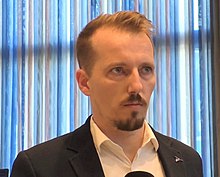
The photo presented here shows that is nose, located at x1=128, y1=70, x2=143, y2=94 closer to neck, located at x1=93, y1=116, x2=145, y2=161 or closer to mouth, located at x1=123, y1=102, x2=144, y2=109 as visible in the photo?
mouth, located at x1=123, y1=102, x2=144, y2=109

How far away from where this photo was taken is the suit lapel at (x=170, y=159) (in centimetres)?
150

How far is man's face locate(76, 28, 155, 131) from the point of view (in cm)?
135

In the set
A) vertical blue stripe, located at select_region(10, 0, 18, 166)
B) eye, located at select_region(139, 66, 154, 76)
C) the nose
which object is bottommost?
vertical blue stripe, located at select_region(10, 0, 18, 166)

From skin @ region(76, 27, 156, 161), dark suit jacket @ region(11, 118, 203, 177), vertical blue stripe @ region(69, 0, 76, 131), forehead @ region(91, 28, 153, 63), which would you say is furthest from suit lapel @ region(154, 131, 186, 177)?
vertical blue stripe @ region(69, 0, 76, 131)

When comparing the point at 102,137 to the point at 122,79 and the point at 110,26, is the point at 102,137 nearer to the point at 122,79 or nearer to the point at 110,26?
the point at 122,79

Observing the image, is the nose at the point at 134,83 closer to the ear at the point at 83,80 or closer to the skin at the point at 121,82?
the skin at the point at 121,82

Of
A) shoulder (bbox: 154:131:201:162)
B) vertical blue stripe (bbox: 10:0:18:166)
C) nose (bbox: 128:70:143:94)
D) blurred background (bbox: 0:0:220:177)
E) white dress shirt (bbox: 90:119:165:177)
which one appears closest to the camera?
nose (bbox: 128:70:143:94)

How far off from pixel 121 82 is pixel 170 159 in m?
0.36

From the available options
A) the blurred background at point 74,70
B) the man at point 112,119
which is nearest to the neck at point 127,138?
the man at point 112,119

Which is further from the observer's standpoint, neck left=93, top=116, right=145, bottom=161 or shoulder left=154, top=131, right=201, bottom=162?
shoulder left=154, top=131, right=201, bottom=162

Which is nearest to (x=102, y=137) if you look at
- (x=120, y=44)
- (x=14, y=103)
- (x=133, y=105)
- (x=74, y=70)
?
(x=133, y=105)

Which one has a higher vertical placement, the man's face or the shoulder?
the man's face

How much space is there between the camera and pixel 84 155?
1.46 metres

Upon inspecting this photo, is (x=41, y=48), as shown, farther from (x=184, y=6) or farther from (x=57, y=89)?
(x=184, y=6)
